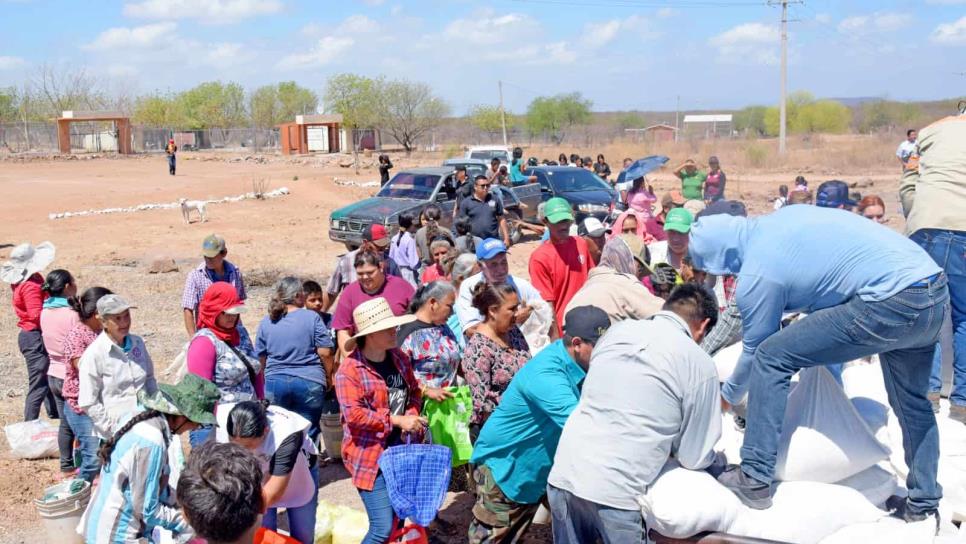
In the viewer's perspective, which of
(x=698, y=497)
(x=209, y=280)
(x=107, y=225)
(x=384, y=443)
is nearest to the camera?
(x=698, y=497)

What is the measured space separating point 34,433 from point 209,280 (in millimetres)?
1808

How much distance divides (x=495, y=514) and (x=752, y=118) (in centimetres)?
9154

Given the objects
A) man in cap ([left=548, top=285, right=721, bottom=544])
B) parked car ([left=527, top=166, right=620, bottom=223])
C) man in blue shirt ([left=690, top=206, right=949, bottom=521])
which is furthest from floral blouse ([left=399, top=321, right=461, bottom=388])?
parked car ([left=527, top=166, right=620, bottom=223])

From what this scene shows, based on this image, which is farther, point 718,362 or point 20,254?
point 20,254

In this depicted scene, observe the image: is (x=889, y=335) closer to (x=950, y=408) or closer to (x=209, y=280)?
(x=950, y=408)

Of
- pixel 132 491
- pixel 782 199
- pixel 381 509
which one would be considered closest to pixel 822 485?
pixel 381 509

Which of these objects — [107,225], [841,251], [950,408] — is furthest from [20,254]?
[107,225]

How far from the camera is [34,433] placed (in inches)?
257

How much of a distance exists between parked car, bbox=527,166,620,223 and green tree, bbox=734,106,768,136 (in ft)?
229

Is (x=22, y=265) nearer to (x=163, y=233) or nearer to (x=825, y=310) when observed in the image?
(x=825, y=310)

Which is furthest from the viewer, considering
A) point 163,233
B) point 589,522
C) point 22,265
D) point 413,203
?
point 163,233

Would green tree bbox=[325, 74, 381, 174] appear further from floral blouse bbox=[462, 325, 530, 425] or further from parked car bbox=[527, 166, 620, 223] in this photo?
floral blouse bbox=[462, 325, 530, 425]

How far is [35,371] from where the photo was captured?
651 cm

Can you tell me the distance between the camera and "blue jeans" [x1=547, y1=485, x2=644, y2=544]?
3.09 meters
